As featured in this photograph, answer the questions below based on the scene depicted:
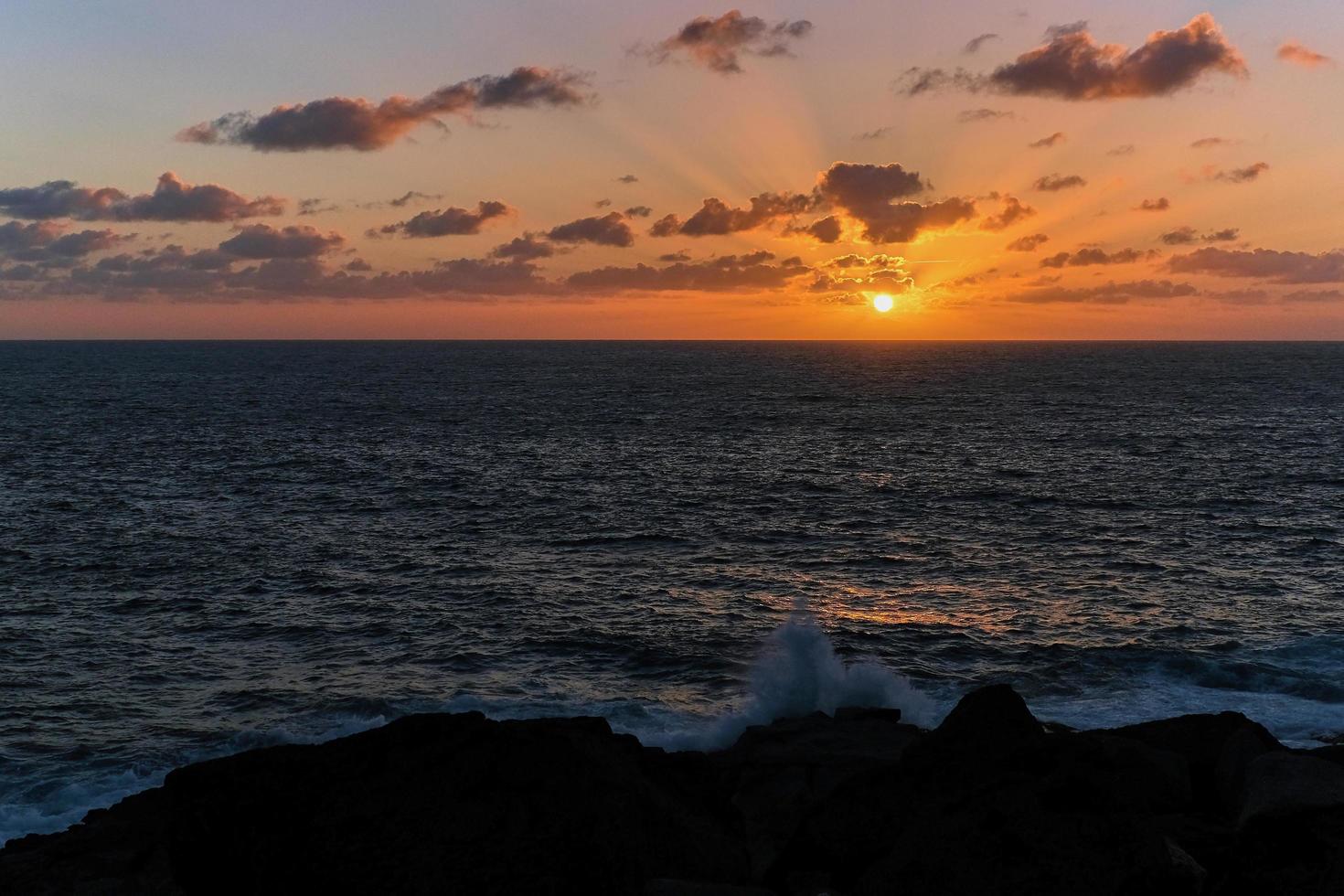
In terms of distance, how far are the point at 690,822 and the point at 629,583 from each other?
1017 inches

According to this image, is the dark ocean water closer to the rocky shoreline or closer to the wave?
the wave

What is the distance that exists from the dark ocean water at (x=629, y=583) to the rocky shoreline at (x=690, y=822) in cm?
1076

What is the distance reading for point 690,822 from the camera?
40.9 ft

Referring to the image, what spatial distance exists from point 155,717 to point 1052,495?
45764 millimetres

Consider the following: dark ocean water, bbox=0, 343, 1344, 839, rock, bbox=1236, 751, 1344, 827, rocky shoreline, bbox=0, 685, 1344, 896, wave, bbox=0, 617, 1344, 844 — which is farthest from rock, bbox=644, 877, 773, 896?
dark ocean water, bbox=0, 343, 1344, 839

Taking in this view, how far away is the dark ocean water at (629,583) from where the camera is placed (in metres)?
26.4

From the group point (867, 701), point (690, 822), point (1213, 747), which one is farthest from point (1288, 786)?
point (867, 701)

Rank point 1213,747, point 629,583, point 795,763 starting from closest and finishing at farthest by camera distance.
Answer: point 1213,747, point 795,763, point 629,583

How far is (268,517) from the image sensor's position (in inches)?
1989

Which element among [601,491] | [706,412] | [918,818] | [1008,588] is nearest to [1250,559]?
[1008,588]

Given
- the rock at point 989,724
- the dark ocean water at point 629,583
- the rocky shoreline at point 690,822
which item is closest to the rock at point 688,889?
the rocky shoreline at point 690,822

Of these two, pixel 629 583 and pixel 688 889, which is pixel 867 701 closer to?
pixel 629 583

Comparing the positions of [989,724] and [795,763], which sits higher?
[989,724]

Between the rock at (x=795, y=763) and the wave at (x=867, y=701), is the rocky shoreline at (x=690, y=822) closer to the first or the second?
the rock at (x=795, y=763)
